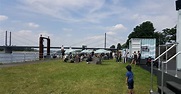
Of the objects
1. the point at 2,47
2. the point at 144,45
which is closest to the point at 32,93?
the point at 144,45

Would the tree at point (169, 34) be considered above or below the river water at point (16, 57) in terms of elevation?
above

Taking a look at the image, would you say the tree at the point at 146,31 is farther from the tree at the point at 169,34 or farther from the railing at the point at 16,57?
the railing at the point at 16,57

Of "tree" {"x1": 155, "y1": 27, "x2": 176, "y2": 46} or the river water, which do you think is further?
"tree" {"x1": 155, "y1": 27, "x2": 176, "y2": 46}

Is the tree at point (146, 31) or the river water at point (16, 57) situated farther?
the tree at point (146, 31)

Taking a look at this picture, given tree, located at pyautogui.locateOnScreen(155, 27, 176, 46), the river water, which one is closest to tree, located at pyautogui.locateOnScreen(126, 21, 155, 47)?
tree, located at pyautogui.locateOnScreen(155, 27, 176, 46)

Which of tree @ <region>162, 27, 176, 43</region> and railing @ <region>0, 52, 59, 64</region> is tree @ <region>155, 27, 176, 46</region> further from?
railing @ <region>0, 52, 59, 64</region>

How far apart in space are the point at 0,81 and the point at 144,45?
17.5 metres

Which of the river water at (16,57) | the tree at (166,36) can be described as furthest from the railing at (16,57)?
the tree at (166,36)

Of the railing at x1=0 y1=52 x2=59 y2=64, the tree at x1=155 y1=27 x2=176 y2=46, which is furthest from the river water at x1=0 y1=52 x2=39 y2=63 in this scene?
the tree at x1=155 y1=27 x2=176 y2=46

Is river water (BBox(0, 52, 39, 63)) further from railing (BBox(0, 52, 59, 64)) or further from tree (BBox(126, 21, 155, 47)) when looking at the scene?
tree (BBox(126, 21, 155, 47))

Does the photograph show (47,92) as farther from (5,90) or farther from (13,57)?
(13,57)

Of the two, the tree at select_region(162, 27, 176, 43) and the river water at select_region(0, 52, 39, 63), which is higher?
the tree at select_region(162, 27, 176, 43)

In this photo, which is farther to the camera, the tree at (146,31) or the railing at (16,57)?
the tree at (146,31)

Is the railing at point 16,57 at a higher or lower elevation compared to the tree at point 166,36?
lower
